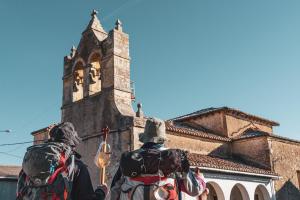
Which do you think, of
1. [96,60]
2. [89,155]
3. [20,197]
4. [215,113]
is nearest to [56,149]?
[20,197]

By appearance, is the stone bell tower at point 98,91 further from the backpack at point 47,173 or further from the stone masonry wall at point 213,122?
the backpack at point 47,173

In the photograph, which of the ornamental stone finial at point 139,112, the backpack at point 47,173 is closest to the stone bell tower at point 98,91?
the ornamental stone finial at point 139,112

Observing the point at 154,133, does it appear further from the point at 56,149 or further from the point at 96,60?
the point at 96,60

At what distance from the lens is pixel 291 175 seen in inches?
685

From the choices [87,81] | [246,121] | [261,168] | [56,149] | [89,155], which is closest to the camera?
[56,149]

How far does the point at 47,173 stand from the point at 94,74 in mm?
10363

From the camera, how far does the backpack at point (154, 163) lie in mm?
3438

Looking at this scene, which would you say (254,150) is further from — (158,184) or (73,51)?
(158,184)

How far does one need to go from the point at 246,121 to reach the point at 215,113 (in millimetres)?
2297

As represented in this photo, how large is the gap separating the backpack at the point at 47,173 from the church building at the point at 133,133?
24.1 ft

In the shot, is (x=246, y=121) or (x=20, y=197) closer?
(x=20, y=197)

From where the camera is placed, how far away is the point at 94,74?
13289 mm

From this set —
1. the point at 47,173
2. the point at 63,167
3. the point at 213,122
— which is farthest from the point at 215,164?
the point at 47,173

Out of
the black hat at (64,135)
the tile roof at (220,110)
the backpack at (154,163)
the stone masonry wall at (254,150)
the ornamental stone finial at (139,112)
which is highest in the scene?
the tile roof at (220,110)
